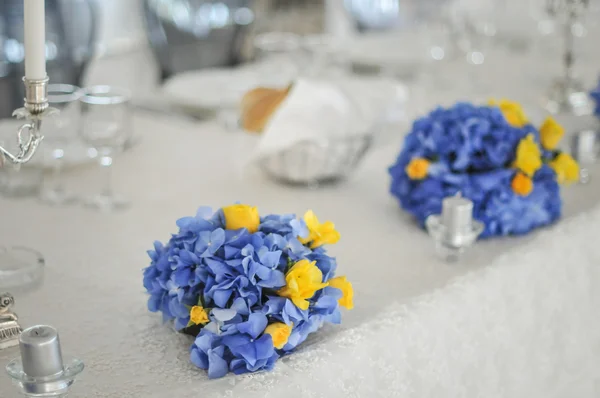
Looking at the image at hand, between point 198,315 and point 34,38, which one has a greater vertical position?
point 34,38

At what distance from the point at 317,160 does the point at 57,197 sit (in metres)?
0.43

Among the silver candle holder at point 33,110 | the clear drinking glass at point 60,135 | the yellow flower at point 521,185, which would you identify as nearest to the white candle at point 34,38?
the silver candle holder at point 33,110

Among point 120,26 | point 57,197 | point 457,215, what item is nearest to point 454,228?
point 457,215

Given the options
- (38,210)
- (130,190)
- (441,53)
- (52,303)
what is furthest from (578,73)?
(52,303)

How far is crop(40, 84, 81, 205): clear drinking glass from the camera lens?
1.31 metres

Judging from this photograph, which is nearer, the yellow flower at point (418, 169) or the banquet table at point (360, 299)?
the banquet table at point (360, 299)

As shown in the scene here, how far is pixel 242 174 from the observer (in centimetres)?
147

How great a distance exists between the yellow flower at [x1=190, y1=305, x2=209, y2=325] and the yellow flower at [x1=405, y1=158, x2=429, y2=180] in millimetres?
508

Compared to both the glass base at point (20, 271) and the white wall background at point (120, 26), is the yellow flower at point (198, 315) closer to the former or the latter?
the glass base at point (20, 271)

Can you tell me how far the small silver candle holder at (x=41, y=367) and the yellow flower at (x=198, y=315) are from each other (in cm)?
13

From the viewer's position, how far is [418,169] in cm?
121

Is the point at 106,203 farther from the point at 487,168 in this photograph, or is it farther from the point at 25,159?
the point at 487,168

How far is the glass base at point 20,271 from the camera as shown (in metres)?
0.99

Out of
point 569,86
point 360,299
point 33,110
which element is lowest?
point 360,299
